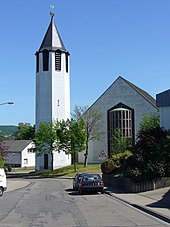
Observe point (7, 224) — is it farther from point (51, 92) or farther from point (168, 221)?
point (51, 92)

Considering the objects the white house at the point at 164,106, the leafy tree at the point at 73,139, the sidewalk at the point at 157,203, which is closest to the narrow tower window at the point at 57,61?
the leafy tree at the point at 73,139

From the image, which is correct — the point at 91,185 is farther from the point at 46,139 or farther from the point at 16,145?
the point at 16,145

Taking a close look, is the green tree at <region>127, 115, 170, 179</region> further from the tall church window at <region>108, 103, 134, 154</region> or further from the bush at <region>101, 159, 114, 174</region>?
the tall church window at <region>108, 103, 134, 154</region>

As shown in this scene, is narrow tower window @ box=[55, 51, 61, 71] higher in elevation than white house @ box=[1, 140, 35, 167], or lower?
higher

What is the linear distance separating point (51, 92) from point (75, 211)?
197 ft

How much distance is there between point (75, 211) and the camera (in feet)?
58.8

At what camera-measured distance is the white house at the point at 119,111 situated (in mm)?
77438

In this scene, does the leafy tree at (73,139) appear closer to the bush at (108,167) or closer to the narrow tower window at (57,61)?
the narrow tower window at (57,61)

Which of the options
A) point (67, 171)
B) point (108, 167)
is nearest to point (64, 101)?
point (67, 171)

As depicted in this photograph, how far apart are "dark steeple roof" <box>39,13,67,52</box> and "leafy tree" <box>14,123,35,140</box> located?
5677 centimetres

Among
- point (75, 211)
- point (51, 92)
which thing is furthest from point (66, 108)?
point (75, 211)

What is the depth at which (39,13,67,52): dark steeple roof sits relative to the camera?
7884 centimetres

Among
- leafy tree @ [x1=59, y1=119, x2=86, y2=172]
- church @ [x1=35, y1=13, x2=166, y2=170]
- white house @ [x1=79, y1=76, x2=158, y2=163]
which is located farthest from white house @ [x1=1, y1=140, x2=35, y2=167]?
leafy tree @ [x1=59, y1=119, x2=86, y2=172]

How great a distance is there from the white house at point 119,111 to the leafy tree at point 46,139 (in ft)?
32.8
